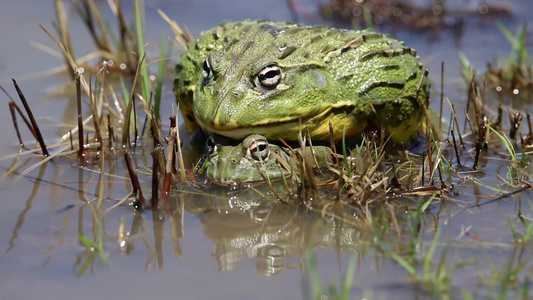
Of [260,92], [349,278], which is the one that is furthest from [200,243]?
[260,92]

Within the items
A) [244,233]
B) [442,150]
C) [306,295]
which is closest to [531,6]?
[442,150]

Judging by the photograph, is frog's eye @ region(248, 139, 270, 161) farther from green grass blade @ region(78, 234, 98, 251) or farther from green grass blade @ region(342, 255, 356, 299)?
green grass blade @ region(78, 234, 98, 251)

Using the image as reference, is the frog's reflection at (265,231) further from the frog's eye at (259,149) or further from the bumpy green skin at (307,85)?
the bumpy green skin at (307,85)

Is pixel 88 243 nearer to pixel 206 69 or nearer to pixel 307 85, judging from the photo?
pixel 206 69

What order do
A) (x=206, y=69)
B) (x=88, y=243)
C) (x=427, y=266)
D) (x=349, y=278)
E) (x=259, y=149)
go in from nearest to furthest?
(x=349, y=278), (x=427, y=266), (x=88, y=243), (x=259, y=149), (x=206, y=69)

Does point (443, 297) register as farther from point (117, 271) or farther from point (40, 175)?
point (40, 175)

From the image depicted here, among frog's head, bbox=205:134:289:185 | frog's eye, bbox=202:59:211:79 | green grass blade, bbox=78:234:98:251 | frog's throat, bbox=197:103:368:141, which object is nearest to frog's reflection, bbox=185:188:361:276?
frog's head, bbox=205:134:289:185

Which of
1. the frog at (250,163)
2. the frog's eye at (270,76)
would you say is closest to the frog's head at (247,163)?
the frog at (250,163)

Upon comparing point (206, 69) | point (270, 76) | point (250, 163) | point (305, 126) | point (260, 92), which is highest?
point (206, 69)
